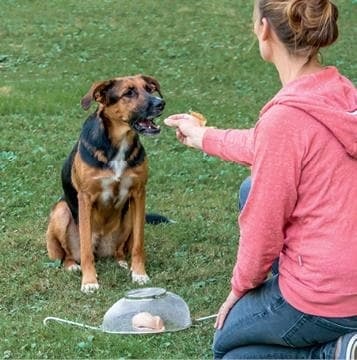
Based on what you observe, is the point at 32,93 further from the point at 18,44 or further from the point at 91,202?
the point at 91,202

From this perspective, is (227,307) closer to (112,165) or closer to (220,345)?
(220,345)

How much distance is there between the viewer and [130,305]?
547 centimetres

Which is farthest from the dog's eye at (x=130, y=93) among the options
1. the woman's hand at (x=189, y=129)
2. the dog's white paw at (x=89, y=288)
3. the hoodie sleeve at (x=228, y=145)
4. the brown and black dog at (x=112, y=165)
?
the hoodie sleeve at (x=228, y=145)

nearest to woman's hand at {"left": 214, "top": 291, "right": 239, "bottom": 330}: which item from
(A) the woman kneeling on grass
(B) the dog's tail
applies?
(A) the woman kneeling on grass

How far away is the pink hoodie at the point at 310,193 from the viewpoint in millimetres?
3660

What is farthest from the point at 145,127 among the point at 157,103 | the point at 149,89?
the point at 149,89

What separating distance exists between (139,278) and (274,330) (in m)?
2.59

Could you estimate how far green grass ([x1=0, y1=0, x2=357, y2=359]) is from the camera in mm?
5664

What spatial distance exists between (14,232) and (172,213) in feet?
4.57

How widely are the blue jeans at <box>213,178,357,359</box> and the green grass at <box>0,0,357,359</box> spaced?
1.00 metres

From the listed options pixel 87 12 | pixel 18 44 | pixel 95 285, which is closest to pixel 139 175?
pixel 95 285

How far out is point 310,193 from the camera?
12.2 ft

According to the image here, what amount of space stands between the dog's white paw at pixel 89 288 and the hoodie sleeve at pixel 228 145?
7.00ft

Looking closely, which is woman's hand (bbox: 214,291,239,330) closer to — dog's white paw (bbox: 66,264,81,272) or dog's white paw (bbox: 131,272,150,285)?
dog's white paw (bbox: 131,272,150,285)
